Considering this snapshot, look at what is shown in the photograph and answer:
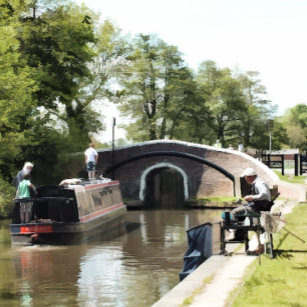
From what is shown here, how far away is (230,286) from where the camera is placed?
23.0 ft

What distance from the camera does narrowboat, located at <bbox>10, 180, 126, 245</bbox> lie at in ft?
52.8

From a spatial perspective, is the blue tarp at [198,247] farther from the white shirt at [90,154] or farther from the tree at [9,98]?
the tree at [9,98]

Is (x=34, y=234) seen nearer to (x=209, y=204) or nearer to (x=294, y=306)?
(x=294, y=306)

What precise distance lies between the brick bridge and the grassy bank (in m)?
19.0

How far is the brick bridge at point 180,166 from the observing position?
29.4m

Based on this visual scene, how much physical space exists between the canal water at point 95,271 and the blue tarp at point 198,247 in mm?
946

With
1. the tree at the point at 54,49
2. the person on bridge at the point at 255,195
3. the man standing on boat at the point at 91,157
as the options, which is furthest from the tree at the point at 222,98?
the person on bridge at the point at 255,195

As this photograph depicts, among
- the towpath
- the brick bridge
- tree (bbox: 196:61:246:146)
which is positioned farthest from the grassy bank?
tree (bbox: 196:61:246:146)

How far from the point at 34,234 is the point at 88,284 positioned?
5.03 meters

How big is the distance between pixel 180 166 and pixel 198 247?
2099 centimetres

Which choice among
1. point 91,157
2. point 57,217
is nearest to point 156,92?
point 91,157

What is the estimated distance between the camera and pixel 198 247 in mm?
9414

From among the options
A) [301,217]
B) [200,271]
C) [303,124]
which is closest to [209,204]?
[301,217]

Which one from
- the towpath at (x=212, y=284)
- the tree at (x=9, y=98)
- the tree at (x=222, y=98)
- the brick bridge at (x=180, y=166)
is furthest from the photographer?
the tree at (x=222, y=98)
